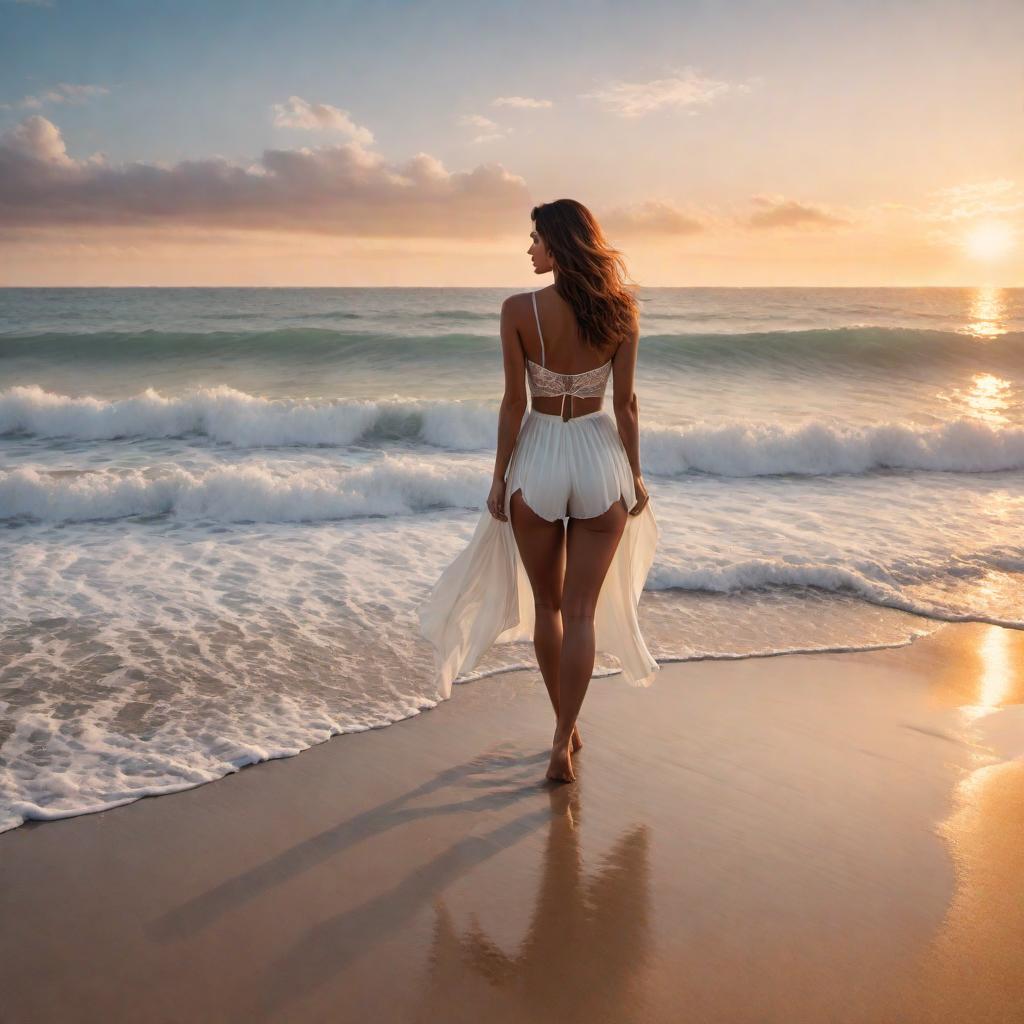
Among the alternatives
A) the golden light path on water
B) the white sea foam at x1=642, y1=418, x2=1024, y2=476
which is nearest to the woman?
the white sea foam at x1=642, y1=418, x2=1024, y2=476

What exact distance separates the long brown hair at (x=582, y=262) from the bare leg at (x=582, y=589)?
2.31 feet

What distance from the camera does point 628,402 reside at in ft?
10.5

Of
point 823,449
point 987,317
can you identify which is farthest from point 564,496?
point 987,317

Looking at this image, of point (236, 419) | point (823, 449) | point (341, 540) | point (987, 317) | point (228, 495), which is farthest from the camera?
point (987, 317)

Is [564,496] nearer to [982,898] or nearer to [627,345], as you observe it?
[627,345]

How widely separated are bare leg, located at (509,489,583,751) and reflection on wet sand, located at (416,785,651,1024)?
810 millimetres

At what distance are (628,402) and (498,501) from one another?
2.04 ft

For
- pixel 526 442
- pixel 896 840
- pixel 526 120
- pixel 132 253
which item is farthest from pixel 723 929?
pixel 132 253

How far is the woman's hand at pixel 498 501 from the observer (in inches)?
126

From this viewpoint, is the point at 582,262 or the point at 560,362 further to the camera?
the point at 560,362

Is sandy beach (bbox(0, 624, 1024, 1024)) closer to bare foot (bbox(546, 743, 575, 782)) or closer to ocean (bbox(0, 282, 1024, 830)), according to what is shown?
bare foot (bbox(546, 743, 575, 782))

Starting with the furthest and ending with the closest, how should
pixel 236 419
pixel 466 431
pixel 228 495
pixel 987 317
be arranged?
pixel 987 317 < pixel 466 431 < pixel 236 419 < pixel 228 495

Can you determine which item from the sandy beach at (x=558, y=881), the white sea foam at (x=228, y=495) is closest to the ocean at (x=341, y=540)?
the white sea foam at (x=228, y=495)

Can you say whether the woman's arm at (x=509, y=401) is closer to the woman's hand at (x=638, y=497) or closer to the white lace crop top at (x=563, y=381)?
the white lace crop top at (x=563, y=381)
